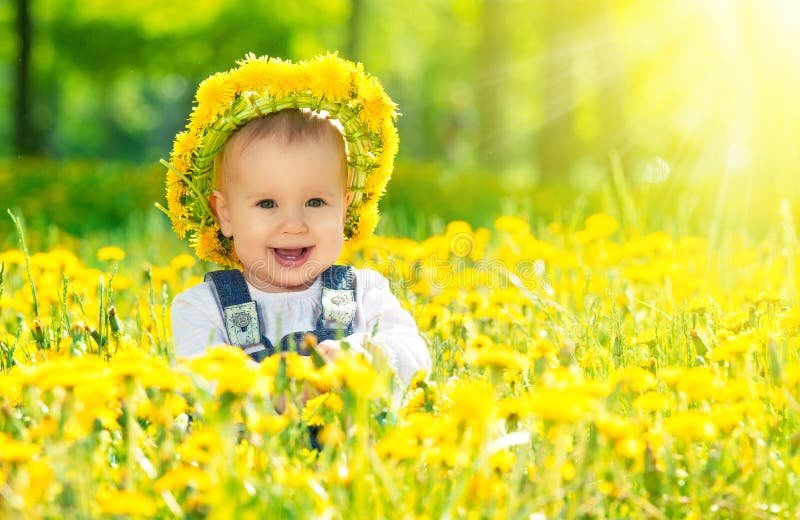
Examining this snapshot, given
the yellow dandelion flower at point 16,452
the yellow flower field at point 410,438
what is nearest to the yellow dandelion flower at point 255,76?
the yellow flower field at point 410,438

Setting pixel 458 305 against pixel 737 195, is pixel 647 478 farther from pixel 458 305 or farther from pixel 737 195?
pixel 737 195

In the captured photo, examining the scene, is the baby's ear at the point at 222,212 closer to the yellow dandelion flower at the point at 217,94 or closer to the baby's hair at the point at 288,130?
the baby's hair at the point at 288,130

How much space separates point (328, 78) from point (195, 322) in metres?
0.79

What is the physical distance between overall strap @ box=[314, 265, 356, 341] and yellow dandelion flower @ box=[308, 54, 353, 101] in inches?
20.1

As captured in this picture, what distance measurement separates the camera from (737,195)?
9398 millimetres

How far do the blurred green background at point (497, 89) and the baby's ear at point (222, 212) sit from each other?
1824mm

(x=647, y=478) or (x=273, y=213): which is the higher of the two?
(x=273, y=213)

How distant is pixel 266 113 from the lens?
8.46 feet

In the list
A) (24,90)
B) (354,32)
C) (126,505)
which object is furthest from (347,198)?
(24,90)

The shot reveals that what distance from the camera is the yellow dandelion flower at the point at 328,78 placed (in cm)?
260

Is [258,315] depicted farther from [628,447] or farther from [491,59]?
[491,59]

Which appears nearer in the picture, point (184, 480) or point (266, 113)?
point (184, 480)

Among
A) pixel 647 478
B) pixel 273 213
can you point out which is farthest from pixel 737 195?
pixel 647 478

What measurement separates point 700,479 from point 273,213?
1359mm
